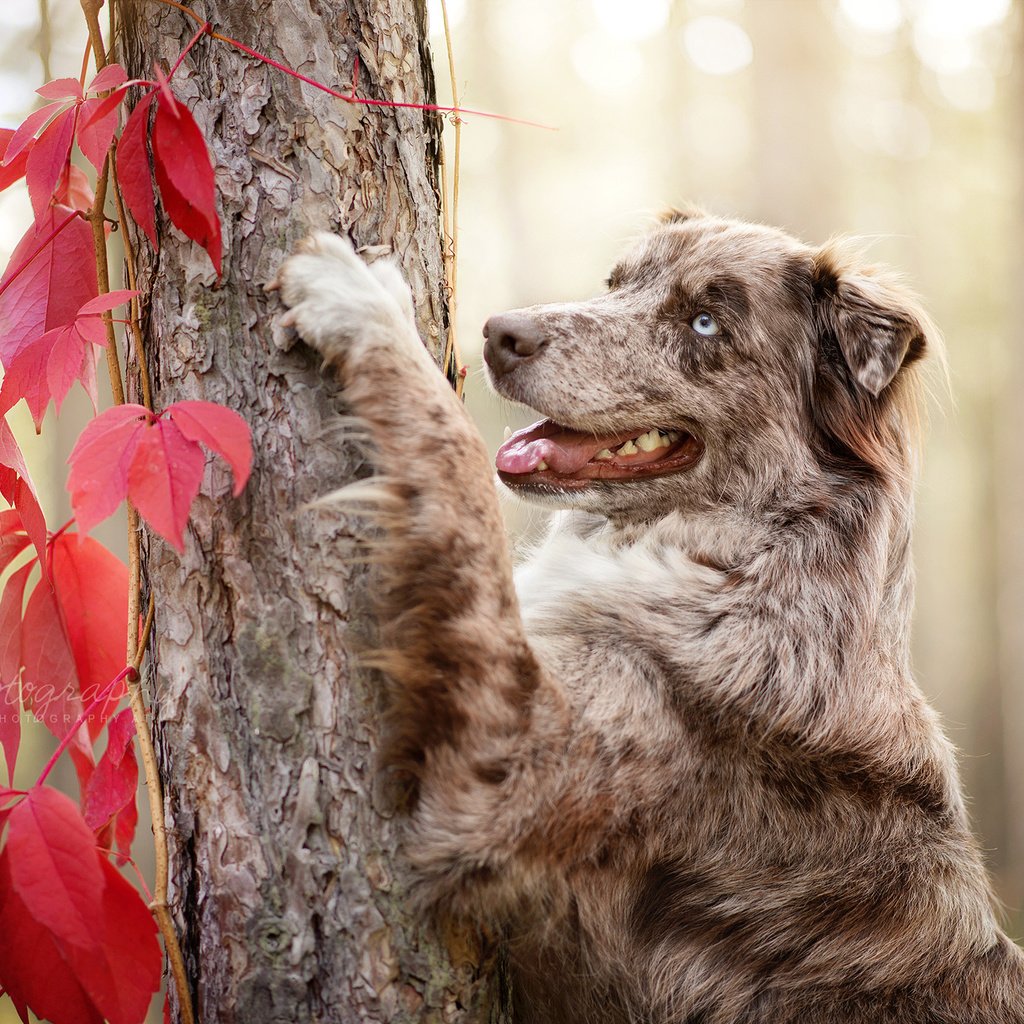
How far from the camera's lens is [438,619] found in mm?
1688

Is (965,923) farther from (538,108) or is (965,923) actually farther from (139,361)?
(538,108)

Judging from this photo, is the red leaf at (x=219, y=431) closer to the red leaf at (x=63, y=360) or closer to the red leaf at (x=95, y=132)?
the red leaf at (x=63, y=360)

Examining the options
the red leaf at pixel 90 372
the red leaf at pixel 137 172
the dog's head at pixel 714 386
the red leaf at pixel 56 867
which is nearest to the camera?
the red leaf at pixel 56 867

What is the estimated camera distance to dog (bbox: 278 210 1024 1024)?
1.69 metres

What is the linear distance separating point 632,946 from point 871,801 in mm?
611

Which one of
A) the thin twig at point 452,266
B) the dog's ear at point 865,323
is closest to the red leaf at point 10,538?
the thin twig at point 452,266

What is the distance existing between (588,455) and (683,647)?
64cm

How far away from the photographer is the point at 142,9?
1.71 m

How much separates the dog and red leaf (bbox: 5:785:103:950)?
507mm

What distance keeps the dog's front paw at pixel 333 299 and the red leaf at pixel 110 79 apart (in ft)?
1.33

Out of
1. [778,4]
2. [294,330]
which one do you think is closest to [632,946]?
[294,330]

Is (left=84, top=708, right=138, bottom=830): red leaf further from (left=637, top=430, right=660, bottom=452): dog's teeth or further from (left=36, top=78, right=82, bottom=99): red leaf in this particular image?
(left=637, top=430, right=660, bottom=452): dog's teeth

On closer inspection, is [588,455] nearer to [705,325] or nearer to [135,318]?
[705,325]

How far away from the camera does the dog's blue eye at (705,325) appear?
2508 millimetres
